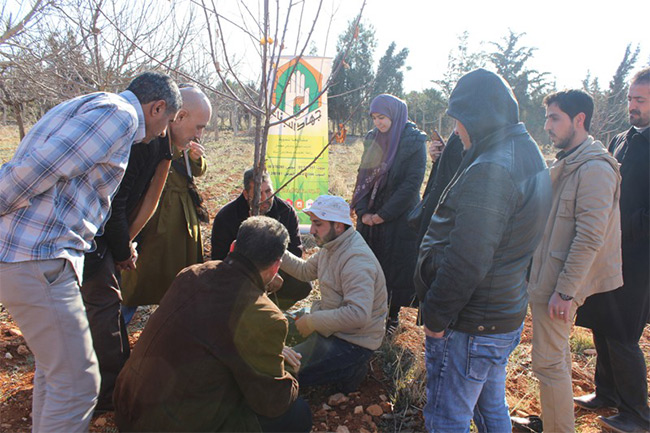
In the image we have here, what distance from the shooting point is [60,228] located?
155 cm

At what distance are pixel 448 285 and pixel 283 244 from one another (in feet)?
2.29

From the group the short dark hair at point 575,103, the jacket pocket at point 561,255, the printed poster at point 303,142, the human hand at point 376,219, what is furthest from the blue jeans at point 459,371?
the printed poster at point 303,142

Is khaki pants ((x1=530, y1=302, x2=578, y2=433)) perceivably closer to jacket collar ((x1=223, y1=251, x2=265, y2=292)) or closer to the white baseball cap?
the white baseball cap

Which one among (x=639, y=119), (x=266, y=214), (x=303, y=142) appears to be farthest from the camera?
(x=303, y=142)

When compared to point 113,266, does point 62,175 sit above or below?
above

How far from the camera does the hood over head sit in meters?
1.66

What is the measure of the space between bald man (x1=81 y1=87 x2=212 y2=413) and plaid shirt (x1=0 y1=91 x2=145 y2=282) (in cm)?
53

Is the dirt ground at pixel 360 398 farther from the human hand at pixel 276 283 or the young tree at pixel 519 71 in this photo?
the young tree at pixel 519 71

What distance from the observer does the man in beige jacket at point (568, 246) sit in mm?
2008

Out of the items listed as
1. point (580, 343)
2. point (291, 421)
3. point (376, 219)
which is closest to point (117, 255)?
point (291, 421)

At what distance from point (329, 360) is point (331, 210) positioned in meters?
0.89

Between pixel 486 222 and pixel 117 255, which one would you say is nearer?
pixel 486 222

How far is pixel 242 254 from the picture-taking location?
5.73ft

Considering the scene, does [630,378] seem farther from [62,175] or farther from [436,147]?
[62,175]
